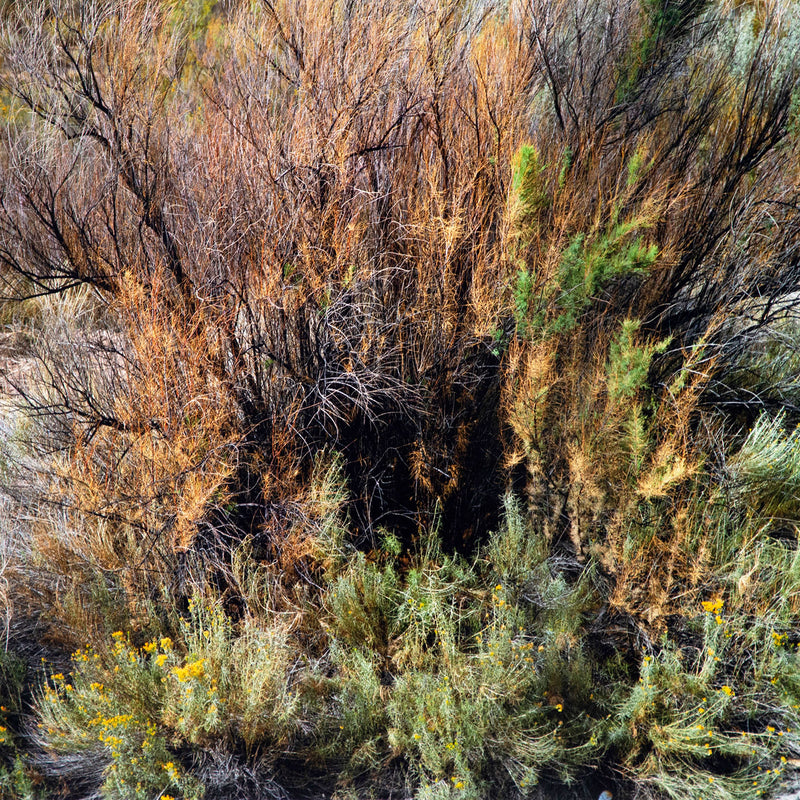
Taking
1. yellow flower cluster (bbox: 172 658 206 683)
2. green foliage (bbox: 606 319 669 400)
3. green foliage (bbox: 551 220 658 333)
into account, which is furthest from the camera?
green foliage (bbox: 551 220 658 333)

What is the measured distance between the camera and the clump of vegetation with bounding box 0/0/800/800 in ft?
12.4

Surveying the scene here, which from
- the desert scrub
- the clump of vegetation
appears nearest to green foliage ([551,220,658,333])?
the clump of vegetation

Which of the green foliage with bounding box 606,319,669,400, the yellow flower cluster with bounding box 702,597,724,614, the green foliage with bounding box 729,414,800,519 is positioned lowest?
the yellow flower cluster with bounding box 702,597,724,614

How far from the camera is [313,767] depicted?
380cm

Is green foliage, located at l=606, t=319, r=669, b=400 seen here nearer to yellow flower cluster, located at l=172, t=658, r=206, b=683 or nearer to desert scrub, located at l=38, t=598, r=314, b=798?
desert scrub, located at l=38, t=598, r=314, b=798

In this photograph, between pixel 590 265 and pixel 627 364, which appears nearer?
pixel 627 364

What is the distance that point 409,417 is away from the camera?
4.38 meters

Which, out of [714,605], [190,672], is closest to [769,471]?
[714,605]

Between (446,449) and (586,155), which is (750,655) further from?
(586,155)

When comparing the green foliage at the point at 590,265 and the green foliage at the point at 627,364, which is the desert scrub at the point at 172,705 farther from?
the green foliage at the point at 590,265

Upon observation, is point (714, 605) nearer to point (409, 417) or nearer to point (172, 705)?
point (409, 417)

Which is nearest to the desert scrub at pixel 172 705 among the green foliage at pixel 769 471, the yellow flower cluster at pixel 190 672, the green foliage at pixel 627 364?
the yellow flower cluster at pixel 190 672

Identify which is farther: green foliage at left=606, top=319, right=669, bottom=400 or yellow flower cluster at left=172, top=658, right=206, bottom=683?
green foliage at left=606, top=319, right=669, bottom=400

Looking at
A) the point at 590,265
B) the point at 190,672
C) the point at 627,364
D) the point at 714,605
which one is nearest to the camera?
the point at 190,672
